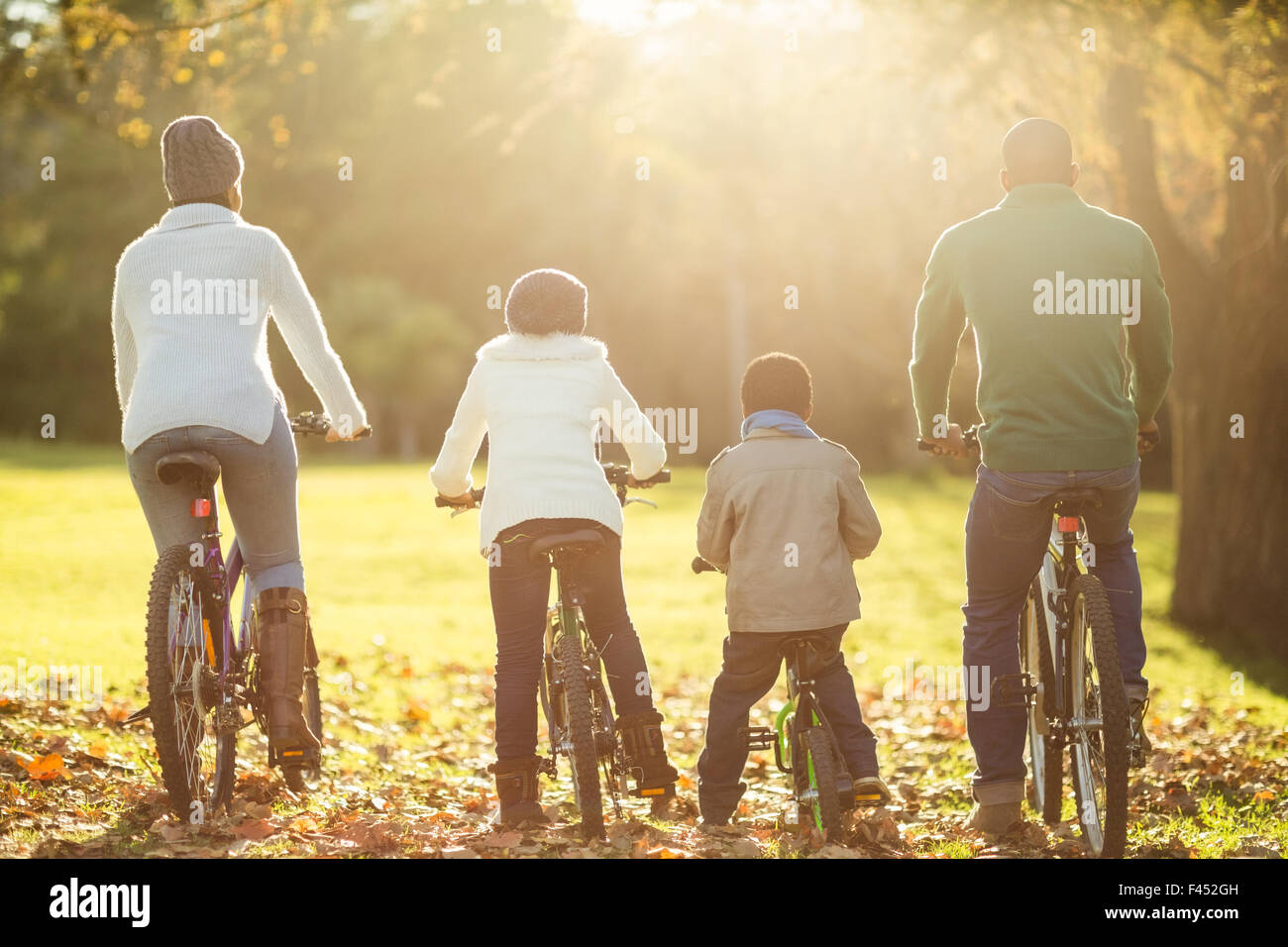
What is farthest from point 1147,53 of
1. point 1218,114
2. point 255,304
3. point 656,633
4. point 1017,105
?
point 255,304

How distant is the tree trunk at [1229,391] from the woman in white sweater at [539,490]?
793cm

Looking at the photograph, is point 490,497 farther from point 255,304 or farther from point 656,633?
point 656,633

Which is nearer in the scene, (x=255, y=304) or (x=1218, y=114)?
(x=255, y=304)

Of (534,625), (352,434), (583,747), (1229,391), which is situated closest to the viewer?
(583,747)

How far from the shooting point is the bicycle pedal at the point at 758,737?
220 inches

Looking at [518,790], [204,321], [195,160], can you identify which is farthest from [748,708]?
[195,160]

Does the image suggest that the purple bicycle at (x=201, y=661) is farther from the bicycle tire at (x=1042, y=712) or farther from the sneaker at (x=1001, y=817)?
the bicycle tire at (x=1042, y=712)

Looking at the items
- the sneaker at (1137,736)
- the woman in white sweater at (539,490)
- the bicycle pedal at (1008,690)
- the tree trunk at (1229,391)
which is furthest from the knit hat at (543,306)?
the tree trunk at (1229,391)

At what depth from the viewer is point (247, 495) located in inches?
207

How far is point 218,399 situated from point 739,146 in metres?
23.3

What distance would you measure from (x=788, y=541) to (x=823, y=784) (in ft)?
2.84

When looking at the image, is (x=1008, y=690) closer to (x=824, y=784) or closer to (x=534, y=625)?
(x=824, y=784)

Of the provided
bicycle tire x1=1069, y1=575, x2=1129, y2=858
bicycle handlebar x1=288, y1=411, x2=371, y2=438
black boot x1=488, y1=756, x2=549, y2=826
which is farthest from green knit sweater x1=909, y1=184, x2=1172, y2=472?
bicycle handlebar x1=288, y1=411, x2=371, y2=438

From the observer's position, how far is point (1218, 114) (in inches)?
432
